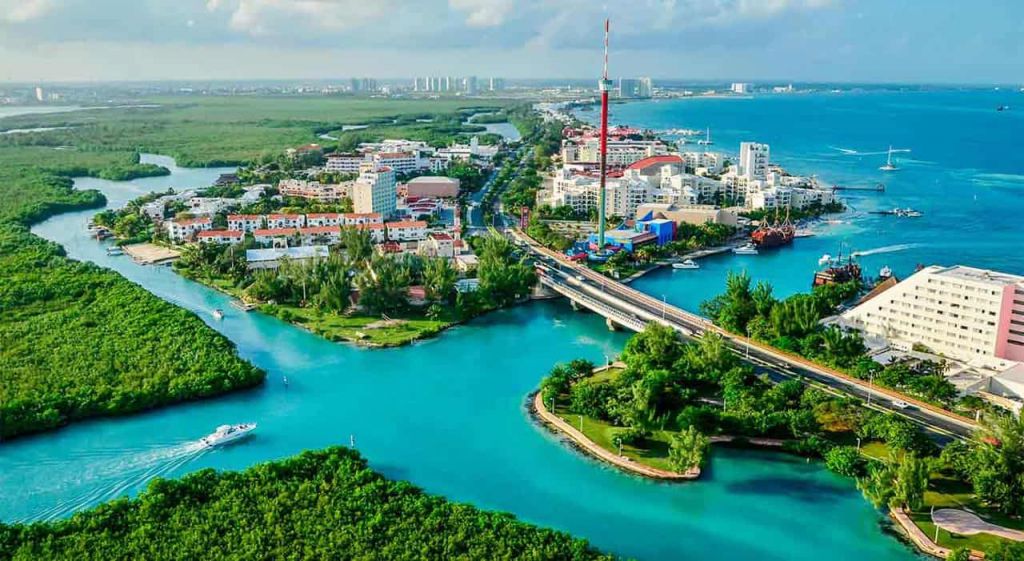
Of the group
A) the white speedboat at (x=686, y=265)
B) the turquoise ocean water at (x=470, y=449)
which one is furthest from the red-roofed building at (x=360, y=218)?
the white speedboat at (x=686, y=265)

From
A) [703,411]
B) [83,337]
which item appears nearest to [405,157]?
[83,337]

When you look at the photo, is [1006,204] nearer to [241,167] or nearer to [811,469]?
[811,469]

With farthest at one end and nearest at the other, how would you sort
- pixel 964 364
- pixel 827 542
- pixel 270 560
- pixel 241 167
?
pixel 241 167
pixel 964 364
pixel 827 542
pixel 270 560

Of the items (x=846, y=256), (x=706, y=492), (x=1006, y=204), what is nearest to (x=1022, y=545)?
(x=706, y=492)

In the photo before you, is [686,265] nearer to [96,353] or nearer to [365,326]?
[365,326]

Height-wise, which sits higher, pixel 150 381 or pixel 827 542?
pixel 150 381

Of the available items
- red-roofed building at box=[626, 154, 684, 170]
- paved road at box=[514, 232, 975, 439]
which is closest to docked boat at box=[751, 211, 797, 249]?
paved road at box=[514, 232, 975, 439]

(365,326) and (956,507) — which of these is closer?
(956,507)
